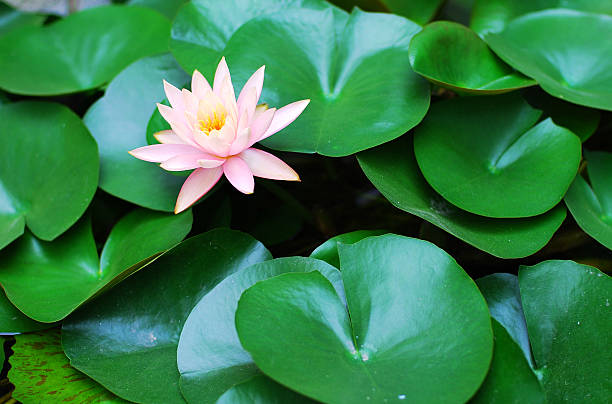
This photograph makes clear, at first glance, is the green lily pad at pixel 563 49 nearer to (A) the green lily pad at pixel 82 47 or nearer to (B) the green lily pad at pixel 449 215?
(B) the green lily pad at pixel 449 215

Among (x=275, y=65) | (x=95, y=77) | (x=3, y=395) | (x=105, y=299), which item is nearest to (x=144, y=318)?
(x=105, y=299)

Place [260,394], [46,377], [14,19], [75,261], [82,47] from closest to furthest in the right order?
[260,394]
[46,377]
[75,261]
[82,47]
[14,19]

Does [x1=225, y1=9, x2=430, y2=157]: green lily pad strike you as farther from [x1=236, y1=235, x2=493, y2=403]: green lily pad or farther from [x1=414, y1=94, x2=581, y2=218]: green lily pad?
[x1=236, y1=235, x2=493, y2=403]: green lily pad

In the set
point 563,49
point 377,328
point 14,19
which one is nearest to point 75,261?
point 377,328

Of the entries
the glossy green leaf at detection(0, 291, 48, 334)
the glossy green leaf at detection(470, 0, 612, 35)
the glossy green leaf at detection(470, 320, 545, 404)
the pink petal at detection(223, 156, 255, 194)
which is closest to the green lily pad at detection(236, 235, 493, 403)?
the glossy green leaf at detection(470, 320, 545, 404)

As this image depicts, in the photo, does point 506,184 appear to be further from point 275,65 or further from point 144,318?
point 144,318

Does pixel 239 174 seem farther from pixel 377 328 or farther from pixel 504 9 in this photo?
pixel 504 9

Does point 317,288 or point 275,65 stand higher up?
point 275,65
